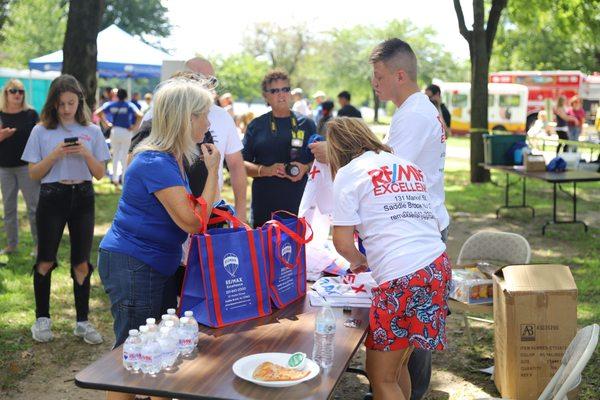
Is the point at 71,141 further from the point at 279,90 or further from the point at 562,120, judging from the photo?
the point at 562,120

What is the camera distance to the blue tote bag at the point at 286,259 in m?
3.30

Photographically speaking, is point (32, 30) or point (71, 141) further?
point (32, 30)

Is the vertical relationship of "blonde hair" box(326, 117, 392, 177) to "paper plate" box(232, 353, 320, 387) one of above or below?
above

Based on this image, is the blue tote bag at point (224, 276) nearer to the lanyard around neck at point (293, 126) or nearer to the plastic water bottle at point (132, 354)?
the plastic water bottle at point (132, 354)

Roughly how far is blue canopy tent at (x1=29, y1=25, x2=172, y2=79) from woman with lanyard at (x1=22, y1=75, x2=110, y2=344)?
10485 mm

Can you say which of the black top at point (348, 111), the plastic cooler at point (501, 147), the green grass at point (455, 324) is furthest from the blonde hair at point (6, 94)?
the black top at point (348, 111)

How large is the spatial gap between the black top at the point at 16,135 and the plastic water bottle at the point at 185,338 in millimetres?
5323

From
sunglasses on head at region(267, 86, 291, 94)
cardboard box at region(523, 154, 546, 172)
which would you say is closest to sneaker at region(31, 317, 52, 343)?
sunglasses on head at region(267, 86, 291, 94)

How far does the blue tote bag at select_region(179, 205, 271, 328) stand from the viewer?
2.99m

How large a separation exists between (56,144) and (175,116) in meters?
2.29

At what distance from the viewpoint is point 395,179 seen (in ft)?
10.1

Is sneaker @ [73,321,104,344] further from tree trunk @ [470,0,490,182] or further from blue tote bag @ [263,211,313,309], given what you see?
tree trunk @ [470,0,490,182]

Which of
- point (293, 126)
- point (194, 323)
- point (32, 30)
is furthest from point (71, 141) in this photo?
point (32, 30)

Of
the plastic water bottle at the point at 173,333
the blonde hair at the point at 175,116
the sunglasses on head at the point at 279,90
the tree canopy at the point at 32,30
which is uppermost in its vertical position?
the tree canopy at the point at 32,30
